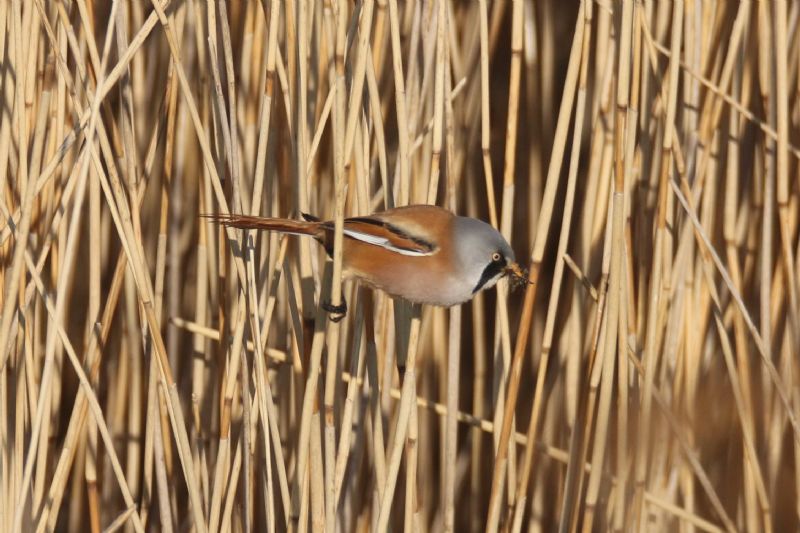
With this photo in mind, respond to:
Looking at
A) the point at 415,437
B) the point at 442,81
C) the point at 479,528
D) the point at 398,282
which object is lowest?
the point at 479,528

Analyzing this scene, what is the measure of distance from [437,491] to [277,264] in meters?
1.08

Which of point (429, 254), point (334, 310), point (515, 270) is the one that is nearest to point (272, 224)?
point (334, 310)

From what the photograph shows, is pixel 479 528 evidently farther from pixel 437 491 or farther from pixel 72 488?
pixel 72 488

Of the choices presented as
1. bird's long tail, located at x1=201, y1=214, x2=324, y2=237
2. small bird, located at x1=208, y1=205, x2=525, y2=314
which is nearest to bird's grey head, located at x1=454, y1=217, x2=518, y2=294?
small bird, located at x1=208, y1=205, x2=525, y2=314

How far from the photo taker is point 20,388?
5.36 feet

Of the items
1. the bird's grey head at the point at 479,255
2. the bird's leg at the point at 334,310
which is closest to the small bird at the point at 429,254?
the bird's grey head at the point at 479,255

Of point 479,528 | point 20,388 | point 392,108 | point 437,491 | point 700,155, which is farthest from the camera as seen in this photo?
point 437,491

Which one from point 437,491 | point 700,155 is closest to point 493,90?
point 700,155

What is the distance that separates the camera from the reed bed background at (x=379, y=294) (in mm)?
1527

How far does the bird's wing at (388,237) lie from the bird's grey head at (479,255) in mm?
67

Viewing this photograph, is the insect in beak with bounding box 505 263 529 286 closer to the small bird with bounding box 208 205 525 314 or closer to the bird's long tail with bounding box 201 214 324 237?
the small bird with bounding box 208 205 525 314

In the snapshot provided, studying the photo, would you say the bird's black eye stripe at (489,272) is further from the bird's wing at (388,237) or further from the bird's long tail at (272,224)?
the bird's long tail at (272,224)

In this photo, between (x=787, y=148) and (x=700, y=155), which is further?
(x=700, y=155)

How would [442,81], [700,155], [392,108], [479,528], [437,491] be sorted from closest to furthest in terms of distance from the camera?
[442,81]
[700,155]
[392,108]
[479,528]
[437,491]
